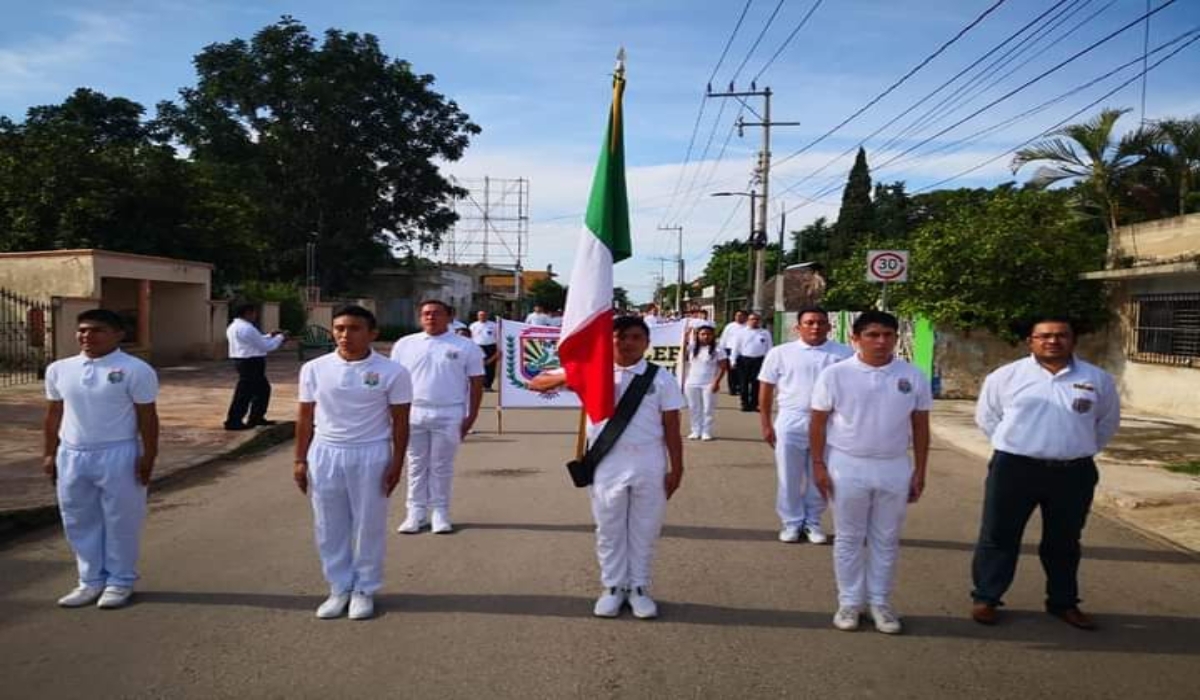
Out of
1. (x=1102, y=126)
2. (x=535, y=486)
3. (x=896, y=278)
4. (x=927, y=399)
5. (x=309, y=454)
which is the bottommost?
(x=535, y=486)

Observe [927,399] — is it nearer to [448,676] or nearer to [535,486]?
[448,676]

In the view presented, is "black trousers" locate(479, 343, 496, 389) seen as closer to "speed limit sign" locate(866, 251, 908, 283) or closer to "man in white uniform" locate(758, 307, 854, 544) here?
"speed limit sign" locate(866, 251, 908, 283)

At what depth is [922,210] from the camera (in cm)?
4878

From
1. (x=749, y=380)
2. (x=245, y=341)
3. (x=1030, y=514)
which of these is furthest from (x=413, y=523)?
(x=749, y=380)

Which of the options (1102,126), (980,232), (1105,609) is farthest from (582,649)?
(1102,126)

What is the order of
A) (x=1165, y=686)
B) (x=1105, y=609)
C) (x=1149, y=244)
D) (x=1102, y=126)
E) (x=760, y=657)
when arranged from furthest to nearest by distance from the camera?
1. (x=1102, y=126)
2. (x=1149, y=244)
3. (x=1105, y=609)
4. (x=760, y=657)
5. (x=1165, y=686)

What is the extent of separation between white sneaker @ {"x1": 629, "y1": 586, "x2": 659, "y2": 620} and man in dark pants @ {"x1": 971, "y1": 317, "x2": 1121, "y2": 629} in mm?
1706

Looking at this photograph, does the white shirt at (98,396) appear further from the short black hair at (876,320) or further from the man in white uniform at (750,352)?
the man in white uniform at (750,352)

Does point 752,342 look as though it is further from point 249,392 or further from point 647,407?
point 647,407

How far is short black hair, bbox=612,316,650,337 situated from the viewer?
4.84 m

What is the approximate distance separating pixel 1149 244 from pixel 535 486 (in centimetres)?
1252

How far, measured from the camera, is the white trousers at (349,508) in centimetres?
471

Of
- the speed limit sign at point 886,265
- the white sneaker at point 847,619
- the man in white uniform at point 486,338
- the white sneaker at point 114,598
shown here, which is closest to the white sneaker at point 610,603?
the white sneaker at point 847,619

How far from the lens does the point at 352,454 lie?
472cm
